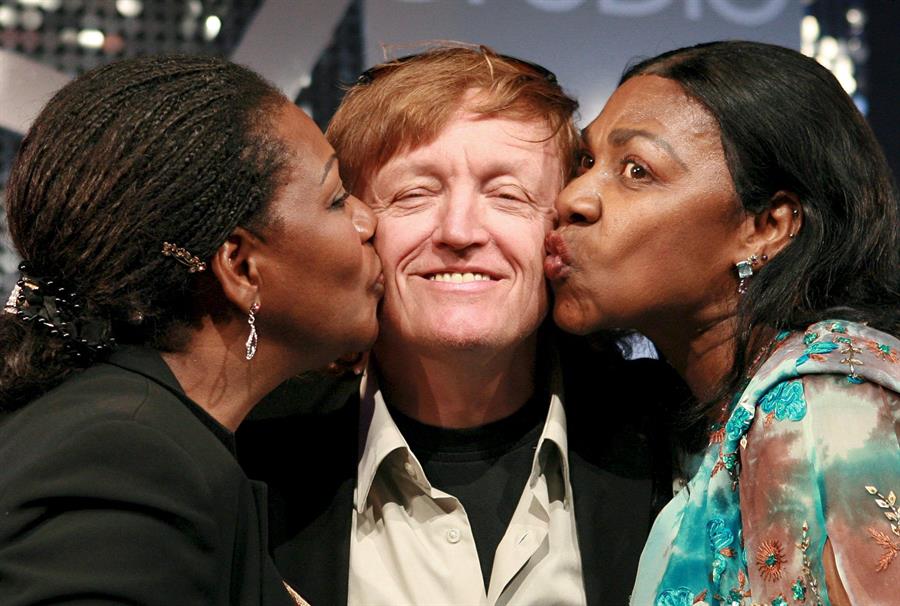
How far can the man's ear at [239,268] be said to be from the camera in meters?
1.67

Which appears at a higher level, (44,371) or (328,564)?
(44,371)

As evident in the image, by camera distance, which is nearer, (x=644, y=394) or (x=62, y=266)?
(x=62, y=266)

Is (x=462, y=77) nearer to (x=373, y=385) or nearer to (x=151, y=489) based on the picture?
(x=373, y=385)

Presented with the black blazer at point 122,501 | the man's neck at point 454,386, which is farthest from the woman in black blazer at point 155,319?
the man's neck at point 454,386

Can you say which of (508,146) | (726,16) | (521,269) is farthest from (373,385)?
(726,16)

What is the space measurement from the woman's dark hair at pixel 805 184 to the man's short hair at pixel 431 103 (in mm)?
419

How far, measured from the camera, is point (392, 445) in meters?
2.13

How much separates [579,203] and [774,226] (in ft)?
1.12

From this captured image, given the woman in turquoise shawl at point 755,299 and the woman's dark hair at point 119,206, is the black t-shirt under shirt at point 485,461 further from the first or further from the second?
the woman's dark hair at point 119,206

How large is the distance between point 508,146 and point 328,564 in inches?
33.9

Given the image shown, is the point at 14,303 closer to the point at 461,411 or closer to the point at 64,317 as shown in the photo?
the point at 64,317

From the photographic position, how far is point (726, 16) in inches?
118

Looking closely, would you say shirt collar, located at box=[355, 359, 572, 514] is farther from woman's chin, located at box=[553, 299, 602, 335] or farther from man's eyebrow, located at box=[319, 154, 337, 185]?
man's eyebrow, located at box=[319, 154, 337, 185]

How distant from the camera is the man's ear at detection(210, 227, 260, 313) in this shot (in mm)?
1674
